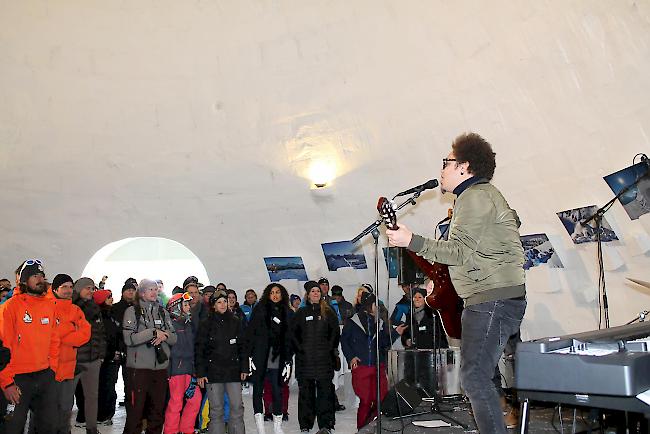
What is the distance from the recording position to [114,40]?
28.7ft

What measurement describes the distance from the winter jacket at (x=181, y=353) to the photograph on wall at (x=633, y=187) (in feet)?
15.7

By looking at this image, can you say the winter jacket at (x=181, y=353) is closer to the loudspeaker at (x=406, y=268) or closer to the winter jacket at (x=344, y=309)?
the loudspeaker at (x=406, y=268)

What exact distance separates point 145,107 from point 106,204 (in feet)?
6.55

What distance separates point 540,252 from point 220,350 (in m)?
4.06

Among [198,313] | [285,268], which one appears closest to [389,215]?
[198,313]

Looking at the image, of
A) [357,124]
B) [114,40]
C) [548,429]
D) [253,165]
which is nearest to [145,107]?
[114,40]

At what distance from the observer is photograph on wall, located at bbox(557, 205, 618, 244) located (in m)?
6.87

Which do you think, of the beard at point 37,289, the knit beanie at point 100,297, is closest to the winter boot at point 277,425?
the knit beanie at point 100,297

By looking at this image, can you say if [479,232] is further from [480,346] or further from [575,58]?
[575,58]

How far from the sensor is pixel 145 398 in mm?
6465

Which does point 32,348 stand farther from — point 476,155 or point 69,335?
point 476,155

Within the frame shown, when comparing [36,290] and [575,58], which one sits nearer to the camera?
[36,290]

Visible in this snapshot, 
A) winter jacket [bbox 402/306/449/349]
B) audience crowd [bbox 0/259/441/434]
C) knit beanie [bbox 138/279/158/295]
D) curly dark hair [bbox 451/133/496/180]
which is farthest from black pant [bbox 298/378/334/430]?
curly dark hair [bbox 451/133/496/180]

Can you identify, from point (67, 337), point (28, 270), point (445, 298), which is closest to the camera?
point (445, 298)
